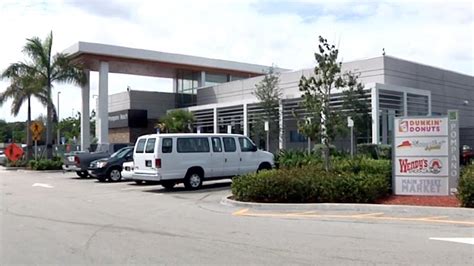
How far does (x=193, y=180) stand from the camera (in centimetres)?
1923

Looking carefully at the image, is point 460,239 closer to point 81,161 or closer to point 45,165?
point 81,161

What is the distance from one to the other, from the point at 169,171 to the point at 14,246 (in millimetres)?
9642

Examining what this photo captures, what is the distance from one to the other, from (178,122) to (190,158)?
921 inches

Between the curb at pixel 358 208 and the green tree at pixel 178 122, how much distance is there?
92.3 feet

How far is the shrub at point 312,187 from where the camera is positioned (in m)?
13.5

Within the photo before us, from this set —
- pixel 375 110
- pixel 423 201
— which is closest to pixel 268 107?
pixel 375 110

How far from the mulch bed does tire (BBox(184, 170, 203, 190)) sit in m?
7.41

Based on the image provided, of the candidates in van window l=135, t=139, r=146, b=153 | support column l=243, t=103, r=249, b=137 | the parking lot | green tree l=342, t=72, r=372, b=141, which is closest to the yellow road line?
the parking lot

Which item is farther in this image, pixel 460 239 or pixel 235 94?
pixel 235 94

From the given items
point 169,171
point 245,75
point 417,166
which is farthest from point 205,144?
point 245,75

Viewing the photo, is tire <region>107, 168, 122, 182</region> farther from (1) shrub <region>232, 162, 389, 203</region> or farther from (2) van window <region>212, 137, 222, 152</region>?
(1) shrub <region>232, 162, 389, 203</region>

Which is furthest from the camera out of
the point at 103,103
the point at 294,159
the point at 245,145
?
the point at 103,103

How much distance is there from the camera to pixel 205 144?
19.6 m

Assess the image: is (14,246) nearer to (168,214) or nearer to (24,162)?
(168,214)
